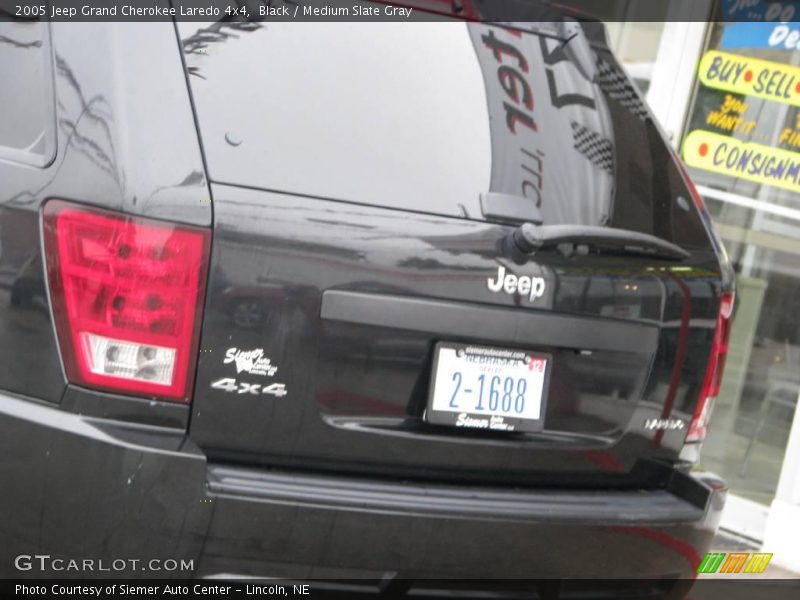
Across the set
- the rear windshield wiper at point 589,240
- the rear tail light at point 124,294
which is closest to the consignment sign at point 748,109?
the rear windshield wiper at point 589,240

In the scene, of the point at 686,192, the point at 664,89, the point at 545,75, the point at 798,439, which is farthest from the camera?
the point at 664,89

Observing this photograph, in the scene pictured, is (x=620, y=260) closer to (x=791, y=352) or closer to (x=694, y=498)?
(x=694, y=498)

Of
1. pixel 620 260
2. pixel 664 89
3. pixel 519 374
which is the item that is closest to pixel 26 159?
pixel 519 374

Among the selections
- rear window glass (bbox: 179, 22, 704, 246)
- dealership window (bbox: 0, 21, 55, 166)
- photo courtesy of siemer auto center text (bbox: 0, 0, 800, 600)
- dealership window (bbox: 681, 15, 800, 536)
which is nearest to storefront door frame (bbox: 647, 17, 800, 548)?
dealership window (bbox: 681, 15, 800, 536)

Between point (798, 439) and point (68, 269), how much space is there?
4058 millimetres

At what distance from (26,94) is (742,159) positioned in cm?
429

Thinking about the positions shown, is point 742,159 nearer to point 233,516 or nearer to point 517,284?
point 517,284

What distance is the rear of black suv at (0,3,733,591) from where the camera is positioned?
2568 mm

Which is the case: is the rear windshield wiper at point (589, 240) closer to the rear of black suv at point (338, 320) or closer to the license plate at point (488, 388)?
the rear of black suv at point (338, 320)

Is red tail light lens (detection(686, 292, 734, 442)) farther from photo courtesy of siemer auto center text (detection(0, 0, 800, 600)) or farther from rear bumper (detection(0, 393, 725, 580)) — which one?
rear bumper (detection(0, 393, 725, 580))

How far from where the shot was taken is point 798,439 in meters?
5.64

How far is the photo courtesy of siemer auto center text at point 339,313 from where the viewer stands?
8.44 feet

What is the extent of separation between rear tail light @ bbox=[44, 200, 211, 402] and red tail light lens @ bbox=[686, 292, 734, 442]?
1.48 metres

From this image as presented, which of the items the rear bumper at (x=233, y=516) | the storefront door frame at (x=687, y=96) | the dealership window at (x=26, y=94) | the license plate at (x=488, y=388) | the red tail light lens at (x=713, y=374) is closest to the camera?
the rear bumper at (x=233, y=516)
